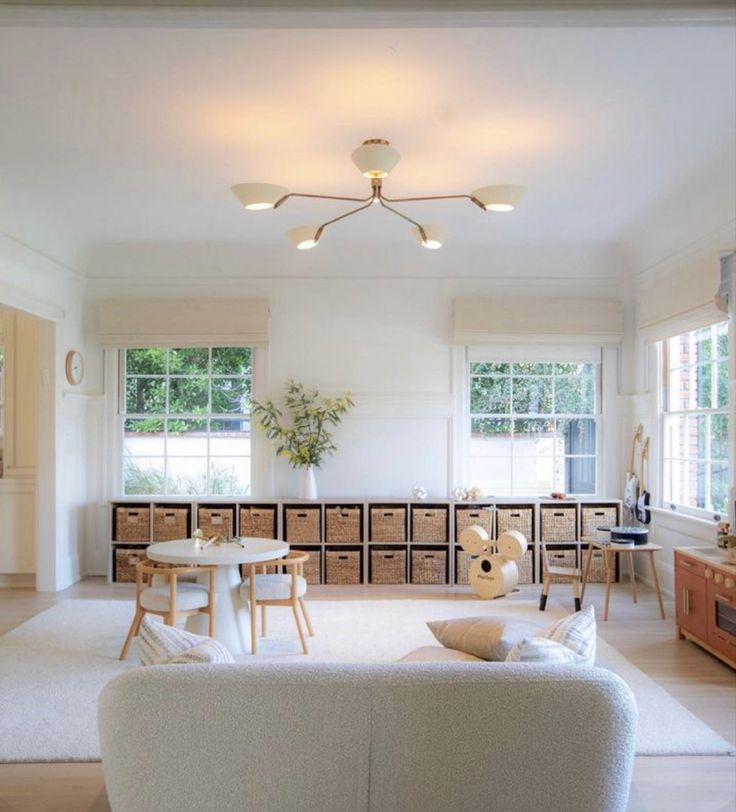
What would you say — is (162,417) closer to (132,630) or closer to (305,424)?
(305,424)

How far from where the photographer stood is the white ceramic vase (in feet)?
21.5

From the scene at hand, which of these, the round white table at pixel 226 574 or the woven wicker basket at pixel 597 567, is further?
the woven wicker basket at pixel 597 567

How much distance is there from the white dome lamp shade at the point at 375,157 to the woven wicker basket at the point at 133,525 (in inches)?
153

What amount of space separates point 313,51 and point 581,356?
4459 mm

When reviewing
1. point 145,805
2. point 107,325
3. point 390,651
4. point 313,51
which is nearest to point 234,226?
point 107,325

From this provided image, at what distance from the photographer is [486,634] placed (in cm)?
313

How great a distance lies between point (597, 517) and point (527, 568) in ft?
2.48

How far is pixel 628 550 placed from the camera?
533cm

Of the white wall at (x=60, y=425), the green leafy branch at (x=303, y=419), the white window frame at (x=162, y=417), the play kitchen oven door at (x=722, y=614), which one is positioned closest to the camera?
the play kitchen oven door at (x=722, y=614)

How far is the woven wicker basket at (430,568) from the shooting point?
6.46 meters

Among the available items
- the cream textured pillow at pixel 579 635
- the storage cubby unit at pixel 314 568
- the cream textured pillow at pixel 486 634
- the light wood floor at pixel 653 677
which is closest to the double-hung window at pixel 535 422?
the light wood floor at pixel 653 677

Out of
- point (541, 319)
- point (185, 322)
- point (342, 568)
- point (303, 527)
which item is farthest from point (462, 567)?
point (185, 322)

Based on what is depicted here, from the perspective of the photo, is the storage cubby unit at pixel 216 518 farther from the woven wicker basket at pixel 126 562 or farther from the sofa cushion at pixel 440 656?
the sofa cushion at pixel 440 656

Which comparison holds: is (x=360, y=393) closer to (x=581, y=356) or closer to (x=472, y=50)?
(x=581, y=356)
